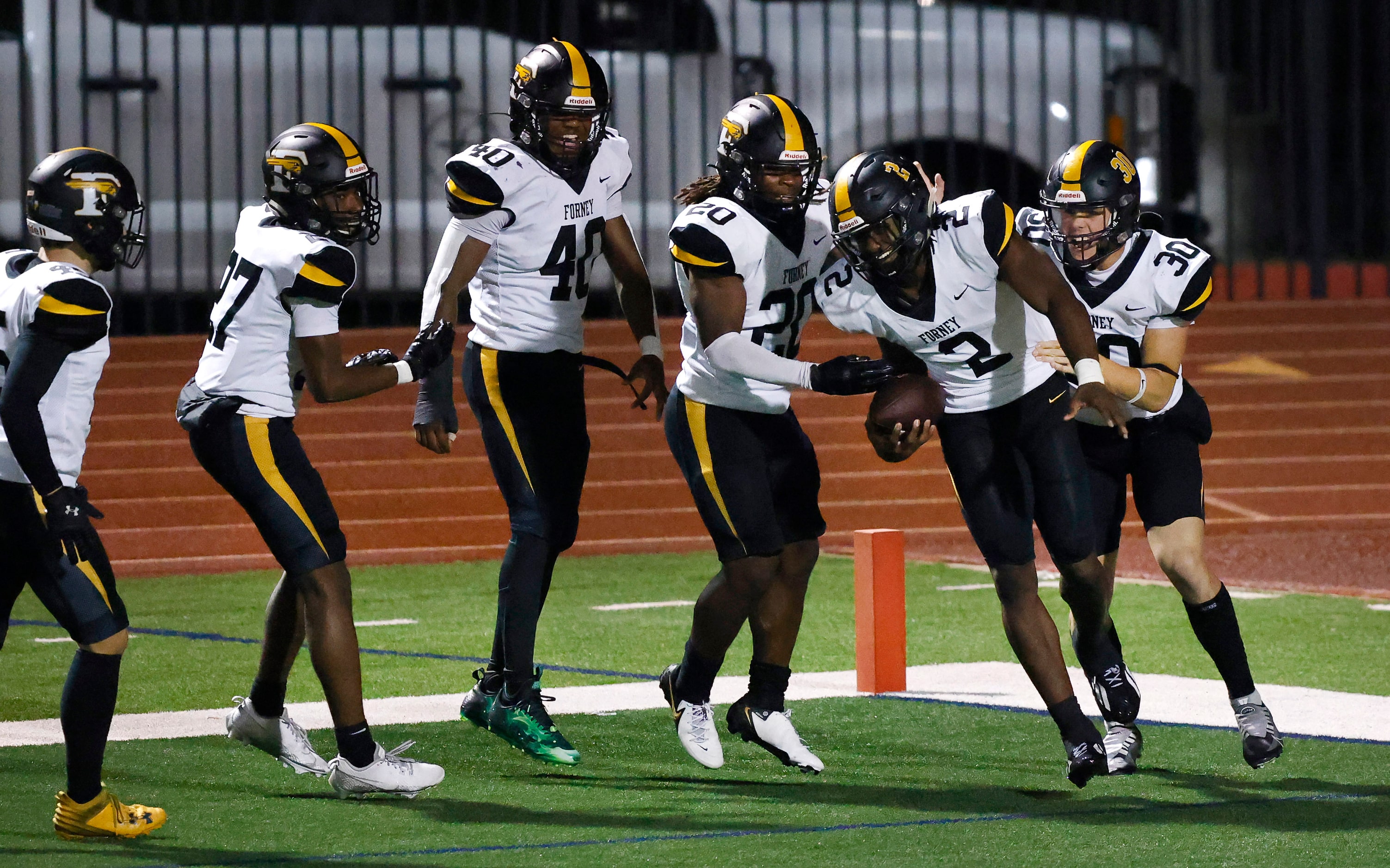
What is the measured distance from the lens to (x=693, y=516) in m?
12.4

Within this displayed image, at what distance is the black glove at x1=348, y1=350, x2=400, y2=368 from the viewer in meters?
5.69

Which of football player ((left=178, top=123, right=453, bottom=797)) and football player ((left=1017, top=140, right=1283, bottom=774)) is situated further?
football player ((left=1017, top=140, right=1283, bottom=774))

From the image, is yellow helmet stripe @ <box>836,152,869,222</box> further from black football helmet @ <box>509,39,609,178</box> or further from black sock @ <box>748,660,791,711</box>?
black sock @ <box>748,660,791,711</box>

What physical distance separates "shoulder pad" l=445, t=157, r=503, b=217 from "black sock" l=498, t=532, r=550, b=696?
1.01m

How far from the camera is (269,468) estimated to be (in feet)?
18.2

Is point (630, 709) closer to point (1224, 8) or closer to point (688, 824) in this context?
point (688, 824)

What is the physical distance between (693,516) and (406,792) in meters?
6.86

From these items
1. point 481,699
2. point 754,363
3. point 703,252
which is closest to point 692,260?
point 703,252

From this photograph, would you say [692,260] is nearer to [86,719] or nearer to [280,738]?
[280,738]

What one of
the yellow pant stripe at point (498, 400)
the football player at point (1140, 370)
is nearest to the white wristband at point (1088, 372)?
the football player at point (1140, 370)

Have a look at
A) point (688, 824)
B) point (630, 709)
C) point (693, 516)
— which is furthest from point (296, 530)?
point (693, 516)

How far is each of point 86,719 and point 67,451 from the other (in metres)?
0.65

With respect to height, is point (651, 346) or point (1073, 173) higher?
point (1073, 173)

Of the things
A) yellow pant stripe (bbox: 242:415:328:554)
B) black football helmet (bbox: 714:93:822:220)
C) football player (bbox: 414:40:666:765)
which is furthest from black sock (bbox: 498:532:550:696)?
black football helmet (bbox: 714:93:822:220)
